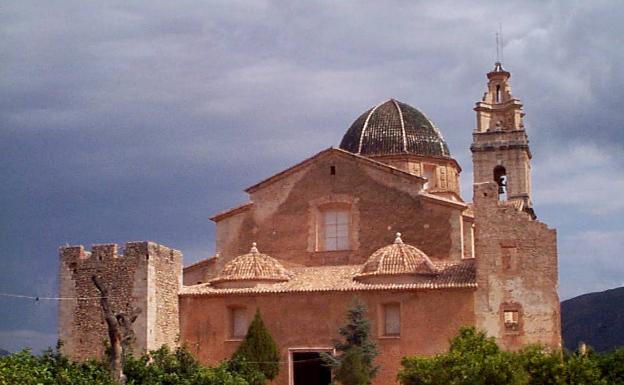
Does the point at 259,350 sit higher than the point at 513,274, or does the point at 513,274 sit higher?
the point at 513,274

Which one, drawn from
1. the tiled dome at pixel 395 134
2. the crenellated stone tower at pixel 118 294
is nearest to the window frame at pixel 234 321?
the crenellated stone tower at pixel 118 294

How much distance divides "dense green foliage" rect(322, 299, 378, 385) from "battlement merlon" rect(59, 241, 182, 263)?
20.3 ft

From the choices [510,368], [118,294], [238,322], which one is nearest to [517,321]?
[510,368]

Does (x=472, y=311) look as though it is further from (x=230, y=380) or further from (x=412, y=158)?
(x=412, y=158)

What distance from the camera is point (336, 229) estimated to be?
3534 cm

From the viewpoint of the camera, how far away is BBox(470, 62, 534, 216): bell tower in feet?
167

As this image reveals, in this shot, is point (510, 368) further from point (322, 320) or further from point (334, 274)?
point (334, 274)

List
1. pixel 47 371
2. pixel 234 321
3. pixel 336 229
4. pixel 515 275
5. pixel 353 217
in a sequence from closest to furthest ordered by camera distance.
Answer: pixel 47 371 → pixel 515 275 → pixel 234 321 → pixel 353 217 → pixel 336 229

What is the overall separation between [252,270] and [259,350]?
→ 9.00ft

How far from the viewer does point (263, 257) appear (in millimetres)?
34000

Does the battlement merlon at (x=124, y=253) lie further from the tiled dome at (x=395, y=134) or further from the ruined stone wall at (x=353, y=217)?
the tiled dome at (x=395, y=134)

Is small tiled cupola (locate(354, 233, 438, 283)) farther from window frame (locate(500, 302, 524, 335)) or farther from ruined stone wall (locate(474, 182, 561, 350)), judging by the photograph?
window frame (locate(500, 302, 524, 335))

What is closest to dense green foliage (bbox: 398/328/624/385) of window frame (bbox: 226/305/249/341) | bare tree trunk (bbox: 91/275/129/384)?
window frame (bbox: 226/305/249/341)

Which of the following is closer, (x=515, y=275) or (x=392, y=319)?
(x=515, y=275)
